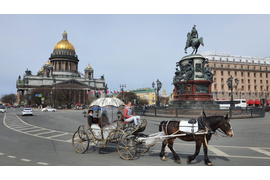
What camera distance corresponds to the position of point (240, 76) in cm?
7594

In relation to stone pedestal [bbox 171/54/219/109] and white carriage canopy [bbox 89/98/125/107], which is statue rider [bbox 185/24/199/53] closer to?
stone pedestal [bbox 171/54/219/109]

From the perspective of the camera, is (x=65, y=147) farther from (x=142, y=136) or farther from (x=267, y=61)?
(x=267, y=61)

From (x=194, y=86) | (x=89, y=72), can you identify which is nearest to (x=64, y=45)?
(x=89, y=72)

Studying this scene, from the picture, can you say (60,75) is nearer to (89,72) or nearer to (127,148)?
(89,72)

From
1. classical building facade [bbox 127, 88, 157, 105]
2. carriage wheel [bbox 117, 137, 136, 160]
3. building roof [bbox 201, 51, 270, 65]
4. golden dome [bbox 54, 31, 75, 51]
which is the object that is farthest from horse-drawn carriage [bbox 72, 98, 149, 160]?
classical building facade [bbox 127, 88, 157, 105]

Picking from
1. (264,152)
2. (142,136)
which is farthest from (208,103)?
(142,136)

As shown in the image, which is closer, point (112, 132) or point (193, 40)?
point (112, 132)

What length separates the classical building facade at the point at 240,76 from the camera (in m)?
73.6

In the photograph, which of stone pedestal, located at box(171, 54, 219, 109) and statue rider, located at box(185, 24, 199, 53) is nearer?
stone pedestal, located at box(171, 54, 219, 109)

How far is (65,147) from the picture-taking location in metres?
8.28

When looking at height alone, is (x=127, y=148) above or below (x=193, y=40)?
below

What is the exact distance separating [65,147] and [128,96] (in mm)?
88473

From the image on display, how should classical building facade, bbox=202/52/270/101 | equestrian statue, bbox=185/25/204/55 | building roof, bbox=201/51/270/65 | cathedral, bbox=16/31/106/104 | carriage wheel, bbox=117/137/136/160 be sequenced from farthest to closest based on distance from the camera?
1. cathedral, bbox=16/31/106/104
2. building roof, bbox=201/51/270/65
3. classical building facade, bbox=202/52/270/101
4. equestrian statue, bbox=185/25/204/55
5. carriage wheel, bbox=117/137/136/160

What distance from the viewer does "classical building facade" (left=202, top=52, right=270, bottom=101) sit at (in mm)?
73562
